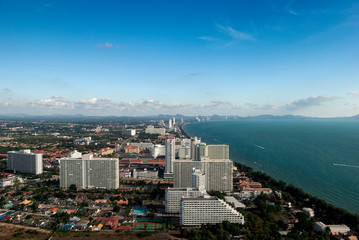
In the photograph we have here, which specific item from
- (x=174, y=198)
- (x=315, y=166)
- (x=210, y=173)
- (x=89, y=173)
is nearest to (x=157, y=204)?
(x=174, y=198)

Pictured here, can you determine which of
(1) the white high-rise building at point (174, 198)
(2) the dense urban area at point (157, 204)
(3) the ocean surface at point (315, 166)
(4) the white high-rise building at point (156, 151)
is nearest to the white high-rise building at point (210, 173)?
(2) the dense urban area at point (157, 204)

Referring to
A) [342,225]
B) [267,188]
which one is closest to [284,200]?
[267,188]

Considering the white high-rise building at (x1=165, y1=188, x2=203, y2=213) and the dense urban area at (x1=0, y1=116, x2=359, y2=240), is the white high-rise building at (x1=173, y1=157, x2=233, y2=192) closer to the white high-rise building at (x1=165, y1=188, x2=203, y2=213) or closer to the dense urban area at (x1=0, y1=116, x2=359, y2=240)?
the dense urban area at (x1=0, y1=116, x2=359, y2=240)

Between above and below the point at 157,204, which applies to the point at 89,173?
above

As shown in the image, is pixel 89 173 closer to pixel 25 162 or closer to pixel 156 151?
pixel 25 162

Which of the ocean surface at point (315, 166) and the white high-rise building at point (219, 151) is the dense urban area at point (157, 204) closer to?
the white high-rise building at point (219, 151)
